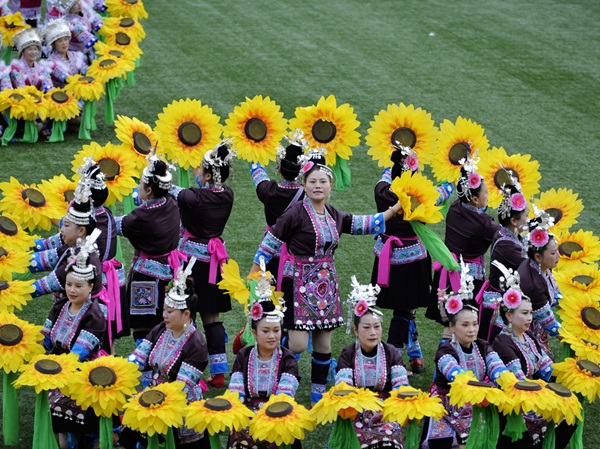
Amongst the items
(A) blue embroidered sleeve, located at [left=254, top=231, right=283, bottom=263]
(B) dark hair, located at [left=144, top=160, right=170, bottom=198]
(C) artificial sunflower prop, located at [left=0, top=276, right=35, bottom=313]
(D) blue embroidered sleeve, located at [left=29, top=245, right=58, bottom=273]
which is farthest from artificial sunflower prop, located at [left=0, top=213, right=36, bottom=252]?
(A) blue embroidered sleeve, located at [left=254, top=231, right=283, bottom=263]

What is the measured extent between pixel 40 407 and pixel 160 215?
1.36 m

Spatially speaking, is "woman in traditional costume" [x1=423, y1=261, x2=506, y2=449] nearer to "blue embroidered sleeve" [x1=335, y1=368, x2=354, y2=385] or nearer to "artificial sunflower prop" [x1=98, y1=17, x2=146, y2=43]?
"blue embroidered sleeve" [x1=335, y1=368, x2=354, y2=385]

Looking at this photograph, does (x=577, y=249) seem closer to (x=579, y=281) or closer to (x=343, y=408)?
(x=579, y=281)

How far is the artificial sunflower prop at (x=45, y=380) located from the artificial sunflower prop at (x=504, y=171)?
279 cm

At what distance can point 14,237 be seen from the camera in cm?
672

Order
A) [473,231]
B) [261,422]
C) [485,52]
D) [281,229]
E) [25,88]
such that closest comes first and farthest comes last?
[261,422]
[281,229]
[473,231]
[25,88]
[485,52]

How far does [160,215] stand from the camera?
6656mm

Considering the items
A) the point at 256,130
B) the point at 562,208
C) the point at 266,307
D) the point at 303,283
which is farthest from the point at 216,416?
the point at 562,208

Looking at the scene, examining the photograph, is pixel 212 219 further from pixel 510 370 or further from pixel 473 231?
pixel 510 370

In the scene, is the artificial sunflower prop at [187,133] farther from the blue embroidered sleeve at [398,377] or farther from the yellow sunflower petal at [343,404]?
the yellow sunflower petal at [343,404]

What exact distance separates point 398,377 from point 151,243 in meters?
1.68

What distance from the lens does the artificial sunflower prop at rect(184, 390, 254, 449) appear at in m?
5.38

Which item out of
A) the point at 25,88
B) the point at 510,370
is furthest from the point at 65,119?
the point at 510,370

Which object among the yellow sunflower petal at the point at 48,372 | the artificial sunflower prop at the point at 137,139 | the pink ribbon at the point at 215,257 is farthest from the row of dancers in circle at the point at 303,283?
the artificial sunflower prop at the point at 137,139
